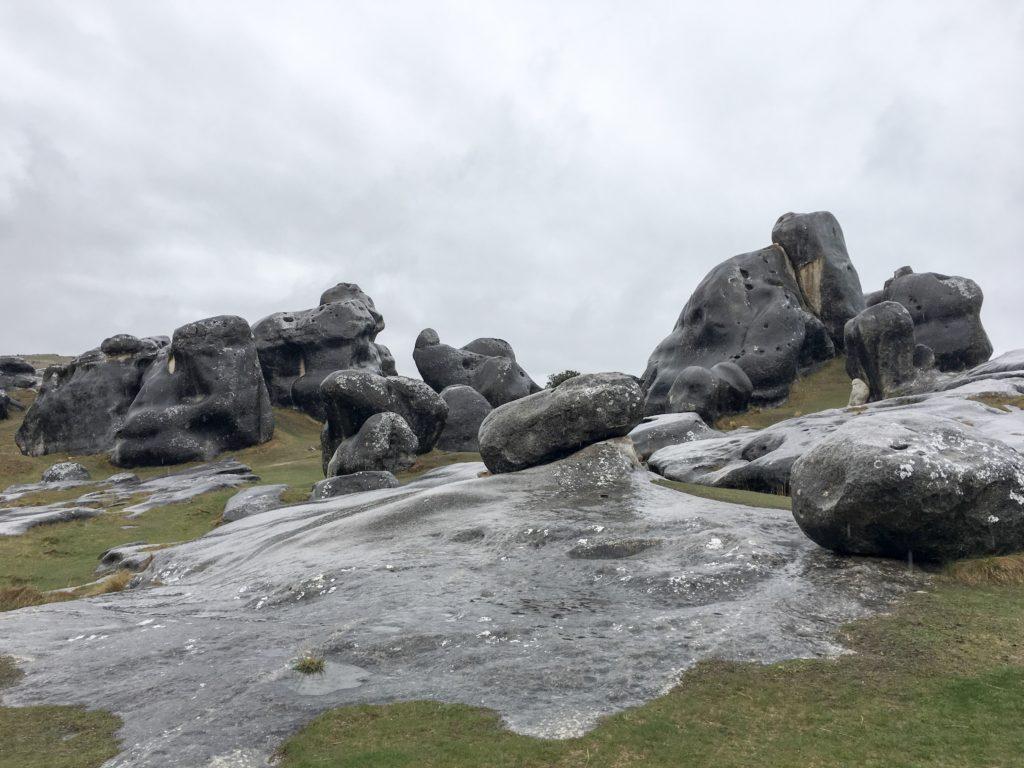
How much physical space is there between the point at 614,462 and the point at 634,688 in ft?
42.3

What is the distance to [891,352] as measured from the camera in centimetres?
4238

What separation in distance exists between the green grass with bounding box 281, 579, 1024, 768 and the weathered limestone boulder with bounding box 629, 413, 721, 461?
23900mm

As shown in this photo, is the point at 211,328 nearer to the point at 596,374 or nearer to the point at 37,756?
the point at 596,374

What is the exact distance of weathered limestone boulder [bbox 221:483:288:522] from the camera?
2920 centimetres

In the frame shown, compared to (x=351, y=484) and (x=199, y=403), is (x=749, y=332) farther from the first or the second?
(x=199, y=403)

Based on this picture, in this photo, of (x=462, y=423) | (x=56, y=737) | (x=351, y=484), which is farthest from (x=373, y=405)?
(x=56, y=737)

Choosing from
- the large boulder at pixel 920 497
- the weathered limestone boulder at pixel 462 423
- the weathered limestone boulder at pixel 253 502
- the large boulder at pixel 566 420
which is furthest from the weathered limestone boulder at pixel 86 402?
the large boulder at pixel 920 497

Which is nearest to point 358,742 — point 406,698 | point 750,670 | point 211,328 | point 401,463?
point 406,698

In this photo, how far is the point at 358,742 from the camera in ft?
22.9

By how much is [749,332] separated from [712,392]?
10.1 meters

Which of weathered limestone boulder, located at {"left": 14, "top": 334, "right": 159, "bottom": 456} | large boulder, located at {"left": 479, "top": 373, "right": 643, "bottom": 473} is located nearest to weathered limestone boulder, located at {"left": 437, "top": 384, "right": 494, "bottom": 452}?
large boulder, located at {"left": 479, "top": 373, "right": 643, "bottom": 473}

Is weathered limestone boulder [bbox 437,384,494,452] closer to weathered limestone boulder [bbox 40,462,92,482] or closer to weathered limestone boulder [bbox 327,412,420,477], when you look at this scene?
weathered limestone boulder [bbox 327,412,420,477]

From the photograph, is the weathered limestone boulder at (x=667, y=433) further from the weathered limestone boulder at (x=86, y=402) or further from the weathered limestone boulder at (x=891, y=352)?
the weathered limestone boulder at (x=86, y=402)

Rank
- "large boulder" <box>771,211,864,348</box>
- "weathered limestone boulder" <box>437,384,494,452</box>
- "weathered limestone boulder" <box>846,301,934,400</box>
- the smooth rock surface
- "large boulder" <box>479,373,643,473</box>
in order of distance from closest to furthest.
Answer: the smooth rock surface, "large boulder" <box>479,373,643,473</box>, "weathered limestone boulder" <box>846,301,934,400</box>, "weathered limestone boulder" <box>437,384,494,452</box>, "large boulder" <box>771,211,864,348</box>
